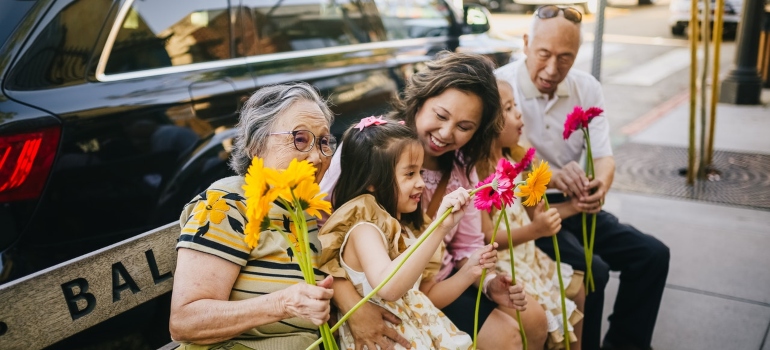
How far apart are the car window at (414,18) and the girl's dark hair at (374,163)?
1.95 m

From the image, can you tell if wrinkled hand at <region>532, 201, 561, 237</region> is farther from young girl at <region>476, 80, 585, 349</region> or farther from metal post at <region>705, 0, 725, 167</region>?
metal post at <region>705, 0, 725, 167</region>

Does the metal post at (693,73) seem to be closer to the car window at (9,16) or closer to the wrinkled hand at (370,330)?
the wrinkled hand at (370,330)

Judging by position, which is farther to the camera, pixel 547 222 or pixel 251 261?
pixel 547 222

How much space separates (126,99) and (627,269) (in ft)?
7.35

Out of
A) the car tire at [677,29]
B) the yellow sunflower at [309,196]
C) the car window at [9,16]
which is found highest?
the car window at [9,16]

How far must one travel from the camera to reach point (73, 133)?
230 centimetres

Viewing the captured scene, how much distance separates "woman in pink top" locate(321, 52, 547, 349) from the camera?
2299 mm

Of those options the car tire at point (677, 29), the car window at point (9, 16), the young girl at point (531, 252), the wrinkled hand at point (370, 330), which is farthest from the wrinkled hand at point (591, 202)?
the car tire at point (677, 29)

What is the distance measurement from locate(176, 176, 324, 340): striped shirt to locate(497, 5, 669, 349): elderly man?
4.73ft

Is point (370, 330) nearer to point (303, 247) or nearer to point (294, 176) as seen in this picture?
point (303, 247)

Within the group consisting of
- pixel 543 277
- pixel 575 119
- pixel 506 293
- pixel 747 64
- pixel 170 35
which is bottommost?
pixel 747 64

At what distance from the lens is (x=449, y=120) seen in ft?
7.77

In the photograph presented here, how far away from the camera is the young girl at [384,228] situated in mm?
1936

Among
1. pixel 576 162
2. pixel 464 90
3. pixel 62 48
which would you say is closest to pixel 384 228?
pixel 464 90
